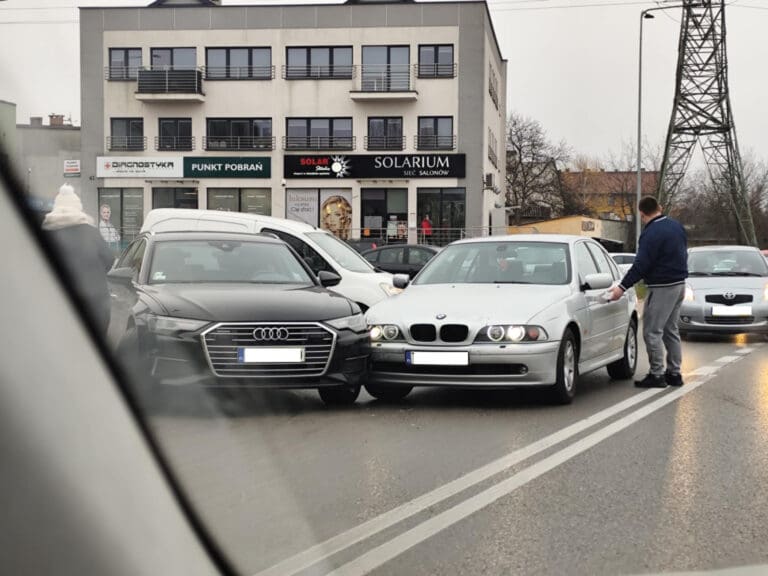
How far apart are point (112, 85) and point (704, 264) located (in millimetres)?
14771

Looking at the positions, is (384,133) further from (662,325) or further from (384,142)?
(662,325)

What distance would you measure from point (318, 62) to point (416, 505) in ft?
133

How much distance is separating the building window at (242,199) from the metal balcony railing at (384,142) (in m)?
5.26

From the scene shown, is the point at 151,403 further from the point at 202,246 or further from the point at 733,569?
the point at 202,246

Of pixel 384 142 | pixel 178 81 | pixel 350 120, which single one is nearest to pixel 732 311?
pixel 384 142

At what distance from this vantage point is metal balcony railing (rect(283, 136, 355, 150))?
43.4 m

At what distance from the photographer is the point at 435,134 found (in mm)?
43062

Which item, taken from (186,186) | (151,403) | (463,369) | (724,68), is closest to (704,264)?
(463,369)

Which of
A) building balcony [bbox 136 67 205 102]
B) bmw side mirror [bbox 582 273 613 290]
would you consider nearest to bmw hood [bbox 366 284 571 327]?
bmw side mirror [bbox 582 273 613 290]

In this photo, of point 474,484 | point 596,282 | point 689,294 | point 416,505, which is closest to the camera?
point 416,505

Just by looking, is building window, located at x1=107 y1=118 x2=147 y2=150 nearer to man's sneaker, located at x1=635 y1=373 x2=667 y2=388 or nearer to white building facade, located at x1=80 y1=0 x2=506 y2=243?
man's sneaker, located at x1=635 y1=373 x2=667 y2=388

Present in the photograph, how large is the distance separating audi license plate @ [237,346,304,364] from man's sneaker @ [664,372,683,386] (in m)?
4.23

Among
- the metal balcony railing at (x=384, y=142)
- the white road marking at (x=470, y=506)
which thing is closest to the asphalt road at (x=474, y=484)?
the white road marking at (x=470, y=506)

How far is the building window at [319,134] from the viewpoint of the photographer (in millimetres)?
43438
